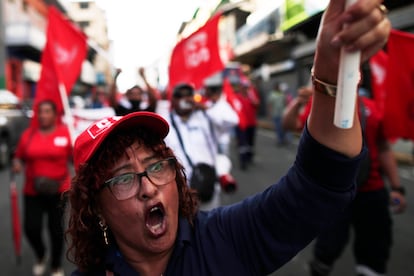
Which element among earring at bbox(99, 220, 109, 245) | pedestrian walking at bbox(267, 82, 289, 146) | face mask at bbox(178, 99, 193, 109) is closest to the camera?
earring at bbox(99, 220, 109, 245)

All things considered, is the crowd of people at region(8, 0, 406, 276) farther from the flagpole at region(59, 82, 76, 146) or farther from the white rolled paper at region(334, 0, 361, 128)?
the flagpole at region(59, 82, 76, 146)

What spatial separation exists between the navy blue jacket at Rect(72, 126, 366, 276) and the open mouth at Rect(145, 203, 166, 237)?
0.25 feet

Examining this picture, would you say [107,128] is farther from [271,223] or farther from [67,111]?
[67,111]

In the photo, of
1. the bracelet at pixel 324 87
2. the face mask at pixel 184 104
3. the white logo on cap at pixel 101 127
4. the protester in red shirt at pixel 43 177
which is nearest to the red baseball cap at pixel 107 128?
the white logo on cap at pixel 101 127

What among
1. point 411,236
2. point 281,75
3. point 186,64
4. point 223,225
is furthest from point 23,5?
point 223,225

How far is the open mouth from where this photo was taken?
1.34 metres

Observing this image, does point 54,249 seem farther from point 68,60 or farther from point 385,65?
point 385,65

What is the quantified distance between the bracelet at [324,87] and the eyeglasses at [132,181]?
0.58 metres

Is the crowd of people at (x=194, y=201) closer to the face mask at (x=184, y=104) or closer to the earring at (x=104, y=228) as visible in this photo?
the earring at (x=104, y=228)

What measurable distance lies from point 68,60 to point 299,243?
13.4 feet

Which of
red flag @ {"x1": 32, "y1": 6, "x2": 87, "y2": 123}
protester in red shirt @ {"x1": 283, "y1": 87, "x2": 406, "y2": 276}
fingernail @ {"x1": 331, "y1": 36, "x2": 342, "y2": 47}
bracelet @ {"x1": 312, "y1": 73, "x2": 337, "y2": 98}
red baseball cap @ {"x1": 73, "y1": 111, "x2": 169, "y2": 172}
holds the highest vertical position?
red flag @ {"x1": 32, "y1": 6, "x2": 87, "y2": 123}

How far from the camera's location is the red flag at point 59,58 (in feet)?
15.1

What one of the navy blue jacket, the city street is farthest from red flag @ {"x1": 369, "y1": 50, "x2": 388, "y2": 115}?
the navy blue jacket

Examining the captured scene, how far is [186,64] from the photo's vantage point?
18.2ft
